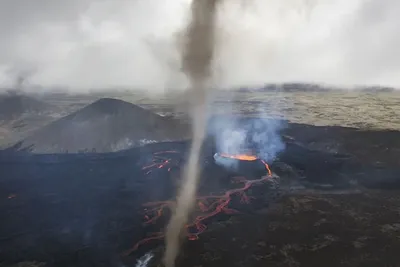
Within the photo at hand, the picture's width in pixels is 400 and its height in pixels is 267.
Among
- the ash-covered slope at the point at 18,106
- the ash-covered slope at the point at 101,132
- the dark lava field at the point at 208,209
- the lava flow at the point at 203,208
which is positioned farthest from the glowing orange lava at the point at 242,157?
the ash-covered slope at the point at 18,106

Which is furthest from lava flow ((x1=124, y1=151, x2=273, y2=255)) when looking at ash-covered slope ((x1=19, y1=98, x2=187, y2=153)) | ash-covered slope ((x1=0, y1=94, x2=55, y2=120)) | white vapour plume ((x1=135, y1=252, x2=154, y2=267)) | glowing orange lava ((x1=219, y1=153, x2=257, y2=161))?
ash-covered slope ((x1=0, y1=94, x2=55, y2=120))

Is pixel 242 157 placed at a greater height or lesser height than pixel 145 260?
greater

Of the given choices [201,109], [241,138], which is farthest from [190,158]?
[201,109]

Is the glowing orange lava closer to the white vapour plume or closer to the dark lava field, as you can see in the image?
the dark lava field

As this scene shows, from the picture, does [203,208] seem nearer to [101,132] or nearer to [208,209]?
[208,209]

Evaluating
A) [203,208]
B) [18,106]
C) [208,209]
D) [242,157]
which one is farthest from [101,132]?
[18,106]

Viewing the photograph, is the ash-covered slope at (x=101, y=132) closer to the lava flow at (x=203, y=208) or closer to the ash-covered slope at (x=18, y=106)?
the lava flow at (x=203, y=208)
